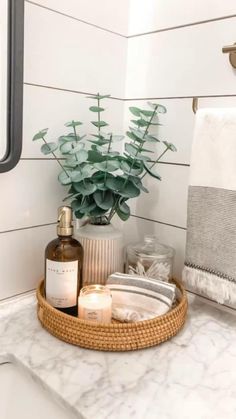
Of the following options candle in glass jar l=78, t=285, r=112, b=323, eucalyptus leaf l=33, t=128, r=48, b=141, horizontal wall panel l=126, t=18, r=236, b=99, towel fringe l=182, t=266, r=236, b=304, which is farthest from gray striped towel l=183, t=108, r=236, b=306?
eucalyptus leaf l=33, t=128, r=48, b=141

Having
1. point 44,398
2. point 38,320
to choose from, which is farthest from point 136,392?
point 38,320

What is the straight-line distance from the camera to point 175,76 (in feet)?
3.04

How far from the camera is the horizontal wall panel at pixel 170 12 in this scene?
0.84 m

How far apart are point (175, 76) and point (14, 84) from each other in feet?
1.26

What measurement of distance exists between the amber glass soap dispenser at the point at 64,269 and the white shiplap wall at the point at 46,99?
0.43 feet

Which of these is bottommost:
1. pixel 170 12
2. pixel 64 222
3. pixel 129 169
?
pixel 64 222

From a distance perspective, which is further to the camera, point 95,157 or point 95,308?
Answer: point 95,157

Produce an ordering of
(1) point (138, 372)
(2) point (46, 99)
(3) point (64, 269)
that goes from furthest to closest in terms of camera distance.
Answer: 1. (2) point (46, 99)
2. (3) point (64, 269)
3. (1) point (138, 372)

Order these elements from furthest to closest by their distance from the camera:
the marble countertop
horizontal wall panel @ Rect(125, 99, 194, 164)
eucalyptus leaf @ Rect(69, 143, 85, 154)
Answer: horizontal wall panel @ Rect(125, 99, 194, 164) → eucalyptus leaf @ Rect(69, 143, 85, 154) → the marble countertop

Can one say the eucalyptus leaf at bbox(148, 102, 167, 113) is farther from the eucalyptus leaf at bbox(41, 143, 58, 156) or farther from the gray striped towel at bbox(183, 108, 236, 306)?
the eucalyptus leaf at bbox(41, 143, 58, 156)

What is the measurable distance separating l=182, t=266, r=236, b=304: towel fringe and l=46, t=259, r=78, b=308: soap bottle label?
256mm

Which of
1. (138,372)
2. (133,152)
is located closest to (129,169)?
(133,152)

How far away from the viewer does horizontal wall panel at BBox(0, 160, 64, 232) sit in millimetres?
835

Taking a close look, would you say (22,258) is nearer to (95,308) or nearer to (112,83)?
(95,308)
